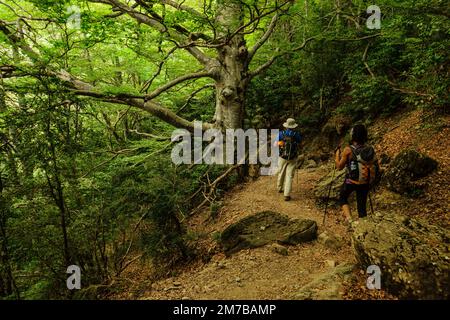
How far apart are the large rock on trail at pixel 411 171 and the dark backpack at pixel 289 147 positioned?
8.13ft

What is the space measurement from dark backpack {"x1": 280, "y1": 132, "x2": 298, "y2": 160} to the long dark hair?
262 cm

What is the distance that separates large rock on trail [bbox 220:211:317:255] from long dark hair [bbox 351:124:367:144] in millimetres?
2007

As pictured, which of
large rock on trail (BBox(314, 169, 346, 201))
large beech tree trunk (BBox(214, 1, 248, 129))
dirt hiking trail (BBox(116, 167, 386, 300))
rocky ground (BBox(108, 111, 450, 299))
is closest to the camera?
rocky ground (BBox(108, 111, 450, 299))

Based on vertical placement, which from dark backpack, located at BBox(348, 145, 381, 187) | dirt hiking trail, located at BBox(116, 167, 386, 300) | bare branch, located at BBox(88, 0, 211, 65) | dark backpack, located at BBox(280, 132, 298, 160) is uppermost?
bare branch, located at BBox(88, 0, 211, 65)

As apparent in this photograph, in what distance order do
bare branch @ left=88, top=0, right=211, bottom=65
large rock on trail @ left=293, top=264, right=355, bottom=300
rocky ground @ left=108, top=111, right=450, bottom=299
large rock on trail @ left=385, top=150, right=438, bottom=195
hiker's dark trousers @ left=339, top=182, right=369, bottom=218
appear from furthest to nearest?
bare branch @ left=88, top=0, right=211, bottom=65 < large rock on trail @ left=385, top=150, right=438, bottom=195 < hiker's dark trousers @ left=339, top=182, right=369, bottom=218 < rocky ground @ left=108, top=111, right=450, bottom=299 < large rock on trail @ left=293, top=264, right=355, bottom=300

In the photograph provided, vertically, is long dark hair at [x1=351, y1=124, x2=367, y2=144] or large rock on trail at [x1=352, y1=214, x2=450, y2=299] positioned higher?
long dark hair at [x1=351, y1=124, x2=367, y2=144]

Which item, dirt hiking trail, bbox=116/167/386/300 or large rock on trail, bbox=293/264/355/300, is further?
dirt hiking trail, bbox=116/167/386/300

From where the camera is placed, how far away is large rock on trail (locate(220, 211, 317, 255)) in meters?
5.62

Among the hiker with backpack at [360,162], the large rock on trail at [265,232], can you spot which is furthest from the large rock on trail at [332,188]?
the hiker with backpack at [360,162]

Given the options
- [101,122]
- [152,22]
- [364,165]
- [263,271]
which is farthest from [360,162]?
[152,22]

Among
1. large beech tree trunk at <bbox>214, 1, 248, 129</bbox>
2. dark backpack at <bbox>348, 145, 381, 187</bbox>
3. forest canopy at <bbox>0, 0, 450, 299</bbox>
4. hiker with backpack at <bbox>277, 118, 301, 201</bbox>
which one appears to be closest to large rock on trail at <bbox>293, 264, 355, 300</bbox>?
dark backpack at <bbox>348, 145, 381, 187</bbox>

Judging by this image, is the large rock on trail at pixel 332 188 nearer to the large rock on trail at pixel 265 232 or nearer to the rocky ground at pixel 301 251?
the rocky ground at pixel 301 251

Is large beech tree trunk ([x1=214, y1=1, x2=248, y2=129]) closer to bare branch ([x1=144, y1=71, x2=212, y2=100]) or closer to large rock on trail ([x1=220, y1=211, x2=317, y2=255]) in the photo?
bare branch ([x1=144, y1=71, x2=212, y2=100])

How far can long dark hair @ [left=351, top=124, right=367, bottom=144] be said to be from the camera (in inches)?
192
